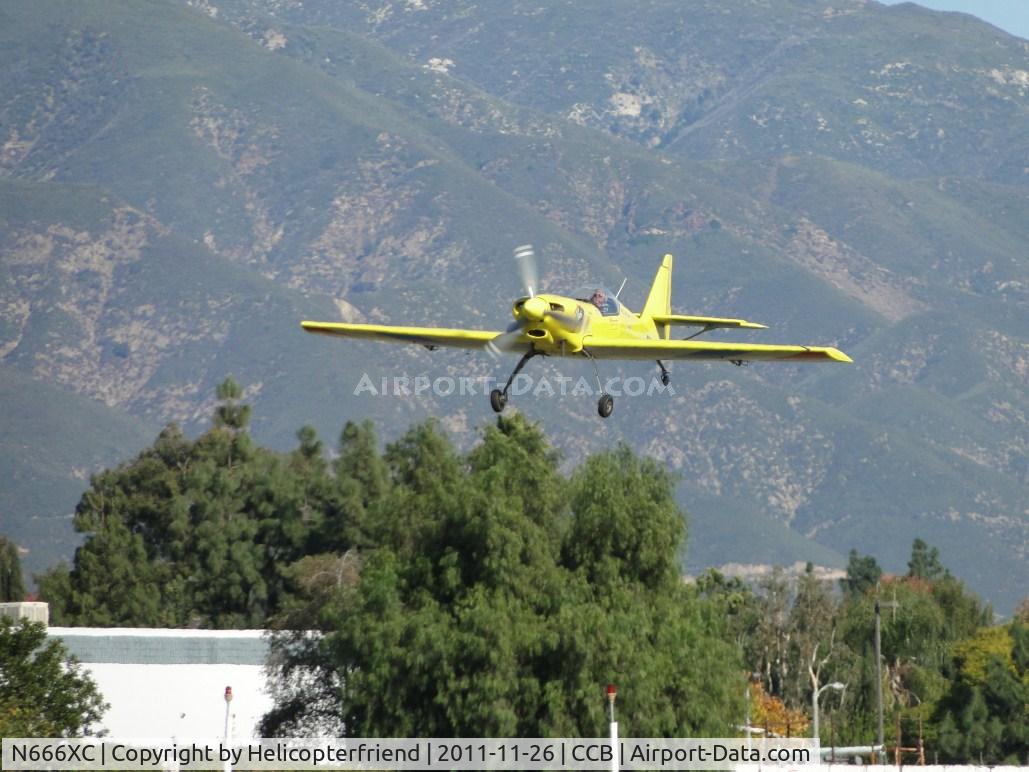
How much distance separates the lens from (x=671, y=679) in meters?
48.7

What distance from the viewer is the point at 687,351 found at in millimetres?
A: 42469

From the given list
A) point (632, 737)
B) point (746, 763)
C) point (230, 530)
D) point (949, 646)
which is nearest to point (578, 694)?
point (632, 737)

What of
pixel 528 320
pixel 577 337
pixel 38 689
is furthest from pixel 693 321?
pixel 38 689

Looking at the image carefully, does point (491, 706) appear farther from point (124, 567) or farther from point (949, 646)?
point (949, 646)

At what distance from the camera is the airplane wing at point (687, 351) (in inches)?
1607

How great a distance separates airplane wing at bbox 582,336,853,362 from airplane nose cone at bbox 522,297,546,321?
1424 mm

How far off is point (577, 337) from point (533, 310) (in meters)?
1.30

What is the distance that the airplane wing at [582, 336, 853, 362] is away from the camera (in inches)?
1607

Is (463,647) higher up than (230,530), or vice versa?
(230,530)

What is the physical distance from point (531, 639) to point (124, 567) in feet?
224

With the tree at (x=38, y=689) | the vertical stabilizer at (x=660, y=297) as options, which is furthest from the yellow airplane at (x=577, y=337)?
the tree at (x=38, y=689)

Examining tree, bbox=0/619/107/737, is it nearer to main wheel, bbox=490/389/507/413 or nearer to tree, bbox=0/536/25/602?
main wheel, bbox=490/389/507/413
